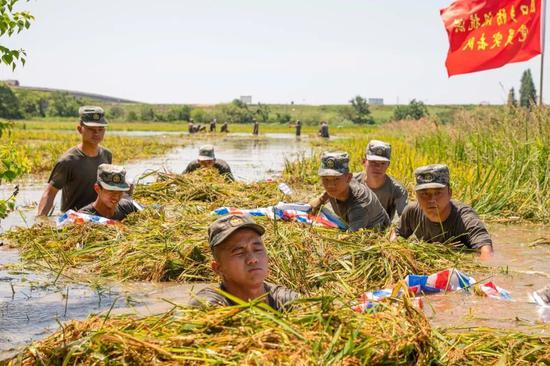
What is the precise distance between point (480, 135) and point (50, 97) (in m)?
102

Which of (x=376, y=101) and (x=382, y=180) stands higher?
(x=376, y=101)

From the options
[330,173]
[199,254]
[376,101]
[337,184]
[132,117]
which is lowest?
[132,117]

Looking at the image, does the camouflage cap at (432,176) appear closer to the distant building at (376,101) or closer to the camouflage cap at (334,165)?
the camouflage cap at (334,165)

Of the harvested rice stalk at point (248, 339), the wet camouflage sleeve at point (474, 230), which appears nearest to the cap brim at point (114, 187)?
the wet camouflage sleeve at point (474, 230)

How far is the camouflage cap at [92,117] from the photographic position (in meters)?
7.54

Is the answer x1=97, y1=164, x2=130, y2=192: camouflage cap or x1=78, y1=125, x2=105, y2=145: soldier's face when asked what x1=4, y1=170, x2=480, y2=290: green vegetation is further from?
x1=78, y1=125, x2=105, y2=145: soldier's face

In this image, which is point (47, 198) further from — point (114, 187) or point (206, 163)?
point (206, 163)

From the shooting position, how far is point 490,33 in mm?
12008

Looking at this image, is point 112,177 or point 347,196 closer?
point 347,196

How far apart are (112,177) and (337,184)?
2.00 metres

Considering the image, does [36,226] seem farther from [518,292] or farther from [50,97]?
[50,97]

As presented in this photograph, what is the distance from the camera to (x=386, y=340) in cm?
262

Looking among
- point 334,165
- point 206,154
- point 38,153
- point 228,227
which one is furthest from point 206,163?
point 38,153

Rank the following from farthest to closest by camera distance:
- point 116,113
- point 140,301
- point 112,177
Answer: point 116,113 < point 112,177 < point 140,301
